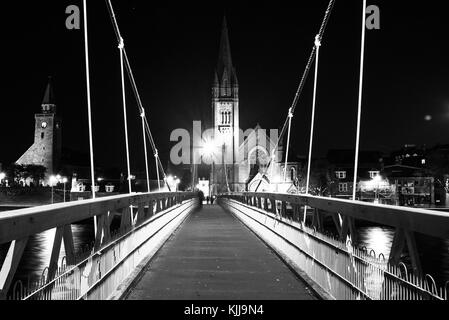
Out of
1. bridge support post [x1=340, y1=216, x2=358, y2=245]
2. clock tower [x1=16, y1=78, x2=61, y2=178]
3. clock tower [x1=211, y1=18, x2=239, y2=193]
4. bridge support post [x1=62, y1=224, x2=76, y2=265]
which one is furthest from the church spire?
bridge support post [x1=62, y1=224, x2=76, y2=265]

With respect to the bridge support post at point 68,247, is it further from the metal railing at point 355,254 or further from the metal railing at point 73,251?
the metal railing at point 355,254

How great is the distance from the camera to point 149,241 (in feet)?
37.8

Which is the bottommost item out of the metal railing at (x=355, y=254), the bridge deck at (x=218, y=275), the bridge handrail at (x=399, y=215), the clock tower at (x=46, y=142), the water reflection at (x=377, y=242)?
the water reflection at (x=377, y=242)

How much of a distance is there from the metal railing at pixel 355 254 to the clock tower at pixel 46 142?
469 feet

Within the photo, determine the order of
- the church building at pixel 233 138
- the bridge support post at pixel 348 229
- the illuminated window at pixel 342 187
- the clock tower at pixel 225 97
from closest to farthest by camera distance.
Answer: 1. the bridge support post at pixel 348 229
2. the illuminated window at pixel 342 187
3. the church building at pixel 233 138
4. the clock tower at pixel 225 97

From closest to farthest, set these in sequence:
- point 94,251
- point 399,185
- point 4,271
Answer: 1. point 4,271
2. point 94,251
3. point 399,185

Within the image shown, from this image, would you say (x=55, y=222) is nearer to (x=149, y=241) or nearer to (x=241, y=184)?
(x=149, y=241)

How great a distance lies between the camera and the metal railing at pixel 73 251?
13.4ft

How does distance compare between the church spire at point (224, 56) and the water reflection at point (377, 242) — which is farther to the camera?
the church spire at point (224, 56)

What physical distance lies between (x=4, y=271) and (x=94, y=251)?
2558 millimetres

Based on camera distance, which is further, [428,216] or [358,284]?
[358,284]

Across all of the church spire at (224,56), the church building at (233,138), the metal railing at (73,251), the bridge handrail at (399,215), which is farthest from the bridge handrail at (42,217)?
the church spire at (224,56)
